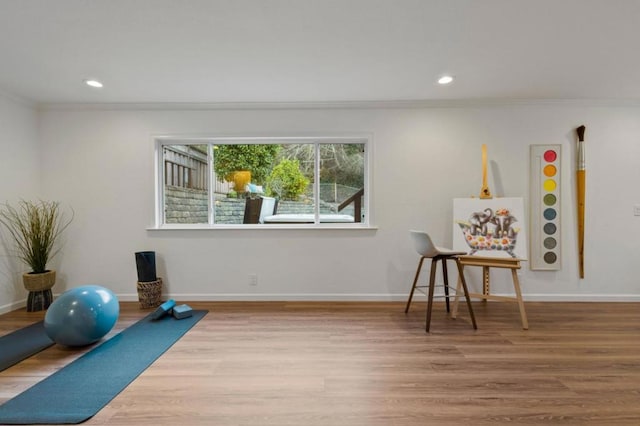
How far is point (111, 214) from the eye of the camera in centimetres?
346

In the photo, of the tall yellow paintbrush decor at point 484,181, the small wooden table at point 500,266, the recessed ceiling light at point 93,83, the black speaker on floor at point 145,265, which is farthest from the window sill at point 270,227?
the recessed ceiling light at point 93,83

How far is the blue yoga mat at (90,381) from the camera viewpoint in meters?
1.53

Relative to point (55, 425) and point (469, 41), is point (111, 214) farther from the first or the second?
point (469, 41)

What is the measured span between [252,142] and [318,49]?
1.56 meters

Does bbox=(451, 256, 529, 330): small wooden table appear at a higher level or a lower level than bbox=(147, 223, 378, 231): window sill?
lower

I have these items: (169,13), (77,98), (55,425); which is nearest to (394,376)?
(55,425)

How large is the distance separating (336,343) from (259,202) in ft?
6.27

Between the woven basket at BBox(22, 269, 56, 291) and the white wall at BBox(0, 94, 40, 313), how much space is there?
0.67 feet

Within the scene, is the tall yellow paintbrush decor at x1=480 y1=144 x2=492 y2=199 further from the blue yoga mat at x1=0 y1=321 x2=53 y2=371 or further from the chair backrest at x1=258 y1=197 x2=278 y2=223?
the blue yoga mat at x1=0 y1=321 x2=53 y2=371

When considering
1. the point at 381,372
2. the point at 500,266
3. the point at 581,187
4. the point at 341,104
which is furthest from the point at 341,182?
the point at 581,187

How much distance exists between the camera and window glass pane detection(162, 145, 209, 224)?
3631 mm

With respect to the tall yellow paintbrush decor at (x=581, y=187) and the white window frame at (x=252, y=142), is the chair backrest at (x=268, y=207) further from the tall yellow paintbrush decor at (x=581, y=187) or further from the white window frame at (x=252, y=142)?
the tall yellow paintbrush decor at (x=581, y=187)

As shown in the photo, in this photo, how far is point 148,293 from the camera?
10.6 feet

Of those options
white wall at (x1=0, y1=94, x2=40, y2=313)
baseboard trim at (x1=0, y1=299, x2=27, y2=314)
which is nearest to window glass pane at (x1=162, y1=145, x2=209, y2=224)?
white wall at (x1=0, y1=94, x2=40, y2=313)
